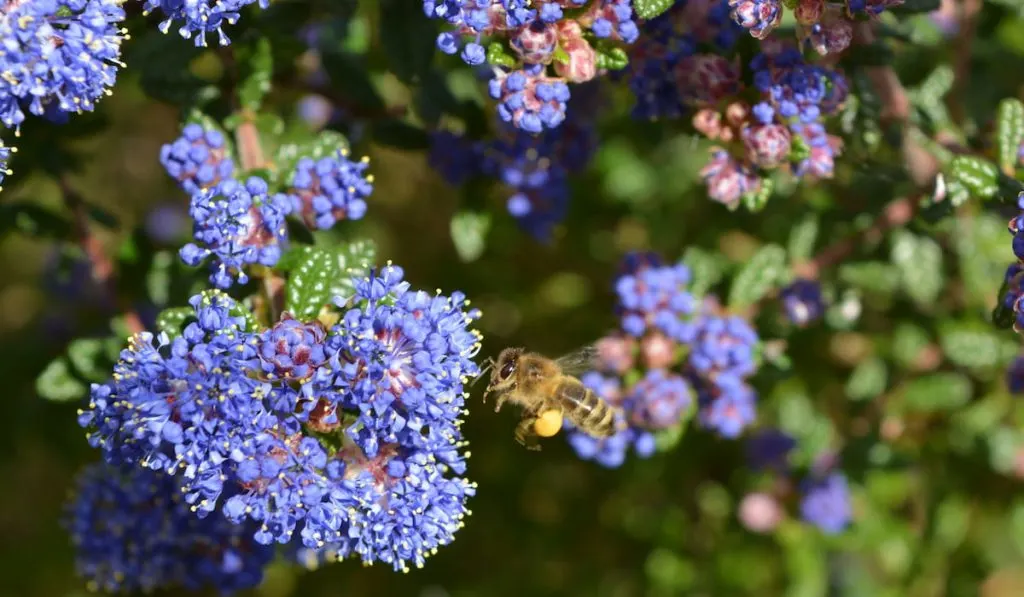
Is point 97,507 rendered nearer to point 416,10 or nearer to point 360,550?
point 360,550

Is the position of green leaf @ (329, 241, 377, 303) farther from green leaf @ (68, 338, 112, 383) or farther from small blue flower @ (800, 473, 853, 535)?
small blue flower @ (800, 473, 853, 535)

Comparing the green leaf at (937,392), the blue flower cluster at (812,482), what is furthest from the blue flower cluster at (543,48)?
the green leaf at (937,392)

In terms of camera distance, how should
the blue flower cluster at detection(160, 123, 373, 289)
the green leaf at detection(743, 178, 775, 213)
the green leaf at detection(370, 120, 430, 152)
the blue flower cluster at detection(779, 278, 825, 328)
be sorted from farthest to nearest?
the blue flower cluster at detection(779, 278, 825, 328) → the green leaf at detection(370, 120, 430, 152) → the green leaf at detection(743, 178, 775, 213) → the blue flower cluster at detection(160, 123, 373, 289)

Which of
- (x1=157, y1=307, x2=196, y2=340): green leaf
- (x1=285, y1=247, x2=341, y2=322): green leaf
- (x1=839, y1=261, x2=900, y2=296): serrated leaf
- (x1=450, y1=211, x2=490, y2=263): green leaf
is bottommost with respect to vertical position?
(x1=839, y1=261, x2=900, y2=296): serrated leaf

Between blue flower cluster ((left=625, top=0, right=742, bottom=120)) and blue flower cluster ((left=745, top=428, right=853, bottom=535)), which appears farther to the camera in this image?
blue flower cluster ((left=745, top=428, right=853, bottom=535))

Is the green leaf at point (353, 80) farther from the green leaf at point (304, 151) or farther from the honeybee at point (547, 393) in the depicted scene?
the honeybee at point (547, 393)

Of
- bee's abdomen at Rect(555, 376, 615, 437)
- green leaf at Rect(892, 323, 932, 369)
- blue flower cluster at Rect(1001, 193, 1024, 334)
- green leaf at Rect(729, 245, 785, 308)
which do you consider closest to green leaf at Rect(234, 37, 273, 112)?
bee's abdomen at Rect(555, 376, 615, 437)

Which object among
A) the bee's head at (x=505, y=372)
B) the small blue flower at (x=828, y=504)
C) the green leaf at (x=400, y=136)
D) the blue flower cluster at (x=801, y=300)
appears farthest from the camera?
the small blue flower at (x=828, y=504)

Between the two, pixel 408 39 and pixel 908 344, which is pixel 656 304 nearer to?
pixel 408 39
